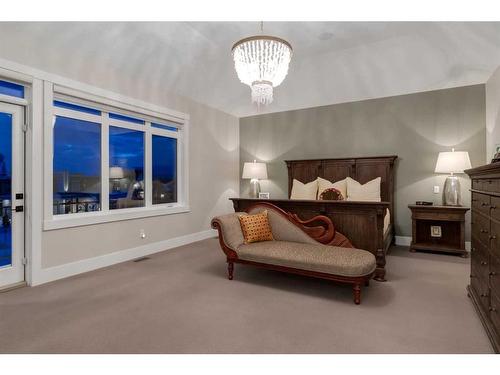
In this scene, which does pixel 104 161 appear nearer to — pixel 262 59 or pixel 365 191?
pixel 262 59

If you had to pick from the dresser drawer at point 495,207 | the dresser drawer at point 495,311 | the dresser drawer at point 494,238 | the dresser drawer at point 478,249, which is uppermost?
the dresser drawer at point 495,207

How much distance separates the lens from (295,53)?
430 cm

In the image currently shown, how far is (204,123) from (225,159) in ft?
3.19

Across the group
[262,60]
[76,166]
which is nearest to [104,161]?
[76,166]

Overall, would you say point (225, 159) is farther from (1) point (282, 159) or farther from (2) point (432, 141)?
(2) point (432, 141)

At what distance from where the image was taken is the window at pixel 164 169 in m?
4.84

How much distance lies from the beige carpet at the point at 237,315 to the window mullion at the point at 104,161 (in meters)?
1.02

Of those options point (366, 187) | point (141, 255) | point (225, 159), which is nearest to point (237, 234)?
point (141, 255)

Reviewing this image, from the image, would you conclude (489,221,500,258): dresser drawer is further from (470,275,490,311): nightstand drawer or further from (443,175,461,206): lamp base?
(443,175,461,206): lamp base

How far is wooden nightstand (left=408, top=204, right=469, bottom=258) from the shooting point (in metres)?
4.20

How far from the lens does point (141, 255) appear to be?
429 cm

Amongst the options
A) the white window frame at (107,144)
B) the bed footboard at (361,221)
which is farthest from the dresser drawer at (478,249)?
the white window frame at (107,144)

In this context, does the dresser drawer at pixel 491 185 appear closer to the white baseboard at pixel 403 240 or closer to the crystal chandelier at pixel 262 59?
the crystal chandelier at pixel 262 59

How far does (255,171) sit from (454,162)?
3.39 m
